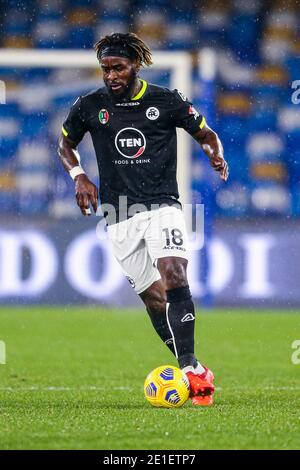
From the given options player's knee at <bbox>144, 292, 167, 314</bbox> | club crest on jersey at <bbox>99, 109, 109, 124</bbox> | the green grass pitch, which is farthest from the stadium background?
club crest on jersey at <bbox>99, 109, 109, 124</bbox>

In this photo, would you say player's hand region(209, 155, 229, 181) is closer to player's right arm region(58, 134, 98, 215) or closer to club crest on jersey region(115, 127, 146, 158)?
club crest on jersey region(115, 127, 146, 158)

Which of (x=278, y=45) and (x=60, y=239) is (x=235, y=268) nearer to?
(x=60, y=239)

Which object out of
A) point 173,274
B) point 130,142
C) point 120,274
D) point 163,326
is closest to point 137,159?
point 130,142

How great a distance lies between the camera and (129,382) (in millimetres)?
7203

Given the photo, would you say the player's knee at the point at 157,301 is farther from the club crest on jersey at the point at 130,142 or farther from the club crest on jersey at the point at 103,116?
the club crest on jersey at the point at 103,116

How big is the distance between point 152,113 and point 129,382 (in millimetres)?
1911

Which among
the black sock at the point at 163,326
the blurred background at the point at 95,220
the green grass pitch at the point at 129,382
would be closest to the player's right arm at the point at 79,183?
the black sock at the point at 163,326

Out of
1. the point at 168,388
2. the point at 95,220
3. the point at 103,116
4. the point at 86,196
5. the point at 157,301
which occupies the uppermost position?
the point at 103,116

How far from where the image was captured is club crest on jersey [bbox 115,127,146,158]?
6219 millimetres

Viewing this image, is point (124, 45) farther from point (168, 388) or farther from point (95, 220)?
point (95, 220)

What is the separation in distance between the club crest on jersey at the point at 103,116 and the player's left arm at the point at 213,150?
20.3 inches

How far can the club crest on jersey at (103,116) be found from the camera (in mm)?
6301
